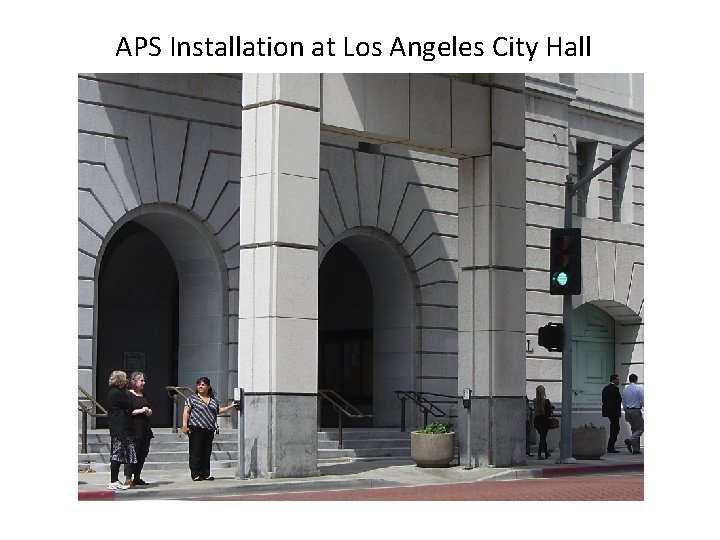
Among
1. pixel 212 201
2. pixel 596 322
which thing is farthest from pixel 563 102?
pixel 212 201

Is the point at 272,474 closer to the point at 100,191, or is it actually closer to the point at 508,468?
the point at 508,468

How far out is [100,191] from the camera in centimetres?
2761

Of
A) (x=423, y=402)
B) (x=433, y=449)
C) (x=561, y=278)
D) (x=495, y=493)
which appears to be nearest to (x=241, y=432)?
(x=433, y=449)

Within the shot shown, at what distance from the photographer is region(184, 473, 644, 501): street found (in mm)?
19938

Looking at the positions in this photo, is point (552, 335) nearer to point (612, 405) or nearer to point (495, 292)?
point (495, 292)

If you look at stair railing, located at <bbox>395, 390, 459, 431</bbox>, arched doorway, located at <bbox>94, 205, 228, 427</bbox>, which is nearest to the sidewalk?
stair railing, located at <bbox>395, 390, 459, 431</bbox>

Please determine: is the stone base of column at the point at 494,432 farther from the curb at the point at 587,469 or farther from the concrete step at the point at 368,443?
the concrete step at the point at 368,443

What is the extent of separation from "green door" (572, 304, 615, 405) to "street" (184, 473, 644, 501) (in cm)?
1359

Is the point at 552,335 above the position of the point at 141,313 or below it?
below

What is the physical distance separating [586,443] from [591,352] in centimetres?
821

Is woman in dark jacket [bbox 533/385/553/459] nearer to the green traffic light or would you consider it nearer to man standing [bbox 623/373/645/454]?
man standing [bbox 623/373/645/454]

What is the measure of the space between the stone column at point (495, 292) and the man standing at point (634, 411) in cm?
658

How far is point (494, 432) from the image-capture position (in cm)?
2711

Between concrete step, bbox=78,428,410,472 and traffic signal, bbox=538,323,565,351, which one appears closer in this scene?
concrete step, bbox=78,428,410,472
